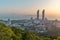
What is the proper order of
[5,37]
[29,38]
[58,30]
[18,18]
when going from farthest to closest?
[18,18] < [58,30] < [29,38] < [5,37]

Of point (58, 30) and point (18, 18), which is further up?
point (18, 18)

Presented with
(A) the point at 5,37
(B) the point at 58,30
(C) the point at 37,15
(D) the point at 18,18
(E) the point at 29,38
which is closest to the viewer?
(A) the point at 5,37

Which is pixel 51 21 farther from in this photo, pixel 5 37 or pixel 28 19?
pixel 5 37

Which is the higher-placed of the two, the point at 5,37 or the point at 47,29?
the point at 5,37

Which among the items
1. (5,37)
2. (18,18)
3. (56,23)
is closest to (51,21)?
(56,23)

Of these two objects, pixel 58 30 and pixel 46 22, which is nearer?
pixel 58 30

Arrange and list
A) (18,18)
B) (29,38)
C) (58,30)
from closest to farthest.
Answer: (29,38) < (58,30) < (18,18)

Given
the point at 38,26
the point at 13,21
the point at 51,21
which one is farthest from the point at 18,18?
the point at 51,21

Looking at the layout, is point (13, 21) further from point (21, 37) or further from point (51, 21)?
point (21, 37)

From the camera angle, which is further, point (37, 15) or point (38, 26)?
point (37, 15)
